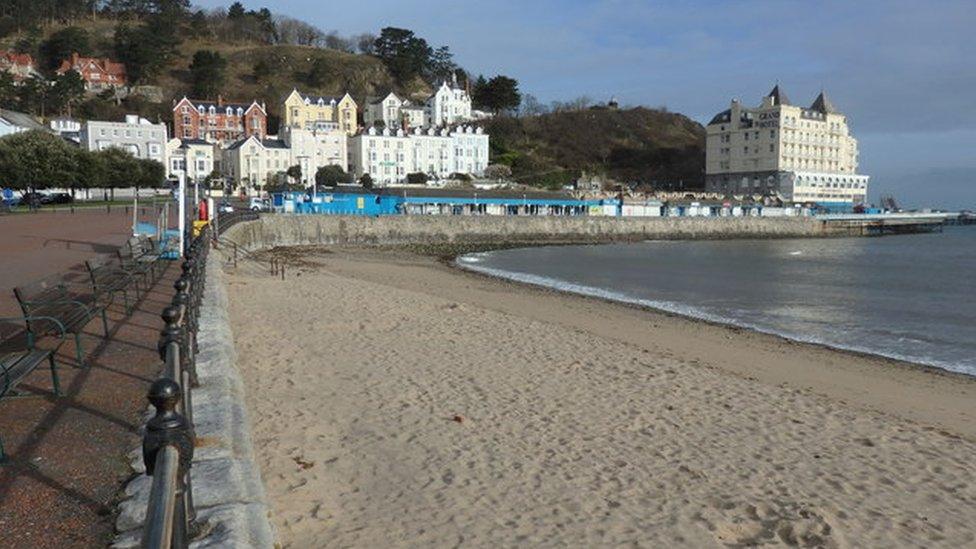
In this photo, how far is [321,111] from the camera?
106625 millimetres

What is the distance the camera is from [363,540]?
472cm

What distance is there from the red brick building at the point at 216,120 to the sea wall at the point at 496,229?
49.7 m

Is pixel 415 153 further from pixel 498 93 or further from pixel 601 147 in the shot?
pixel 601 147

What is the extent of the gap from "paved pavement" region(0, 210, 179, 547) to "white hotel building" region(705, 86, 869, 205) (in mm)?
110045

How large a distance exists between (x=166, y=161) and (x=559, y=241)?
46413 mm

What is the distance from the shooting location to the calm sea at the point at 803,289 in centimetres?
1789

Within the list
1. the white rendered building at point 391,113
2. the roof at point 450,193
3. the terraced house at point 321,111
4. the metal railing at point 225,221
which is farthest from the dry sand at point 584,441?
the white rendered building at point 391,113

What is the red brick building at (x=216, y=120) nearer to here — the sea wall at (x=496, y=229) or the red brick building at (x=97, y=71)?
the red brick building at (x=97, y=71)

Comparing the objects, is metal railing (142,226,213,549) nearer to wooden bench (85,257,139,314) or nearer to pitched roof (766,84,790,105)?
wooden bench (85,257,139,314)

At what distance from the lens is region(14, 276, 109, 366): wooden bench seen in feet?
21.4

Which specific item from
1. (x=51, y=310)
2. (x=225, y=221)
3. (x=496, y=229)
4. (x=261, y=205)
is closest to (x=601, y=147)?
(x=496, y=229)

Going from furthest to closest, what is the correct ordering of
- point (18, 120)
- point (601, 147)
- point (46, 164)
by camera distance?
point (601, 147), point (18, 120), point (46, 164)

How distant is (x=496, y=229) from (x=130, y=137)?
45.1m

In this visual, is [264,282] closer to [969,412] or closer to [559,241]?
[969,412]
